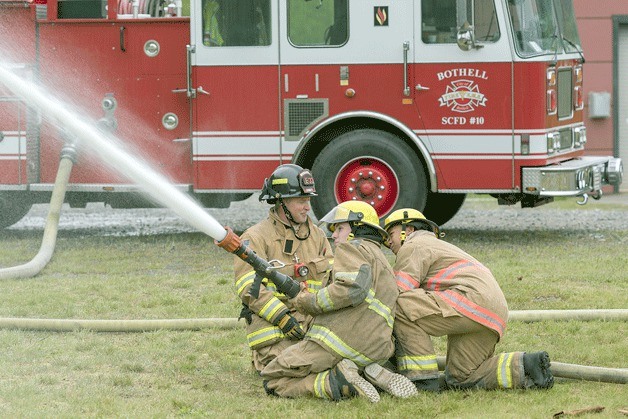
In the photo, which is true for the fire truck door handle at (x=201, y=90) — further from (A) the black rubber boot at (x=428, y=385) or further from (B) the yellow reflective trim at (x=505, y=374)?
(B) the yellow reflective trim at (x=505, y=374)

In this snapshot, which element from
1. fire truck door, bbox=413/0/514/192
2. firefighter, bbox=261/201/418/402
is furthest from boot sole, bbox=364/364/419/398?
fire truck door, bbox=413/0/514/192

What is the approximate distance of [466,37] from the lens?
1078 centimetres

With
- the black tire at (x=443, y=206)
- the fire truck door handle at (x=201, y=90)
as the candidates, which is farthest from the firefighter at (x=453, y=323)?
the black tire at (x=443, y=206)

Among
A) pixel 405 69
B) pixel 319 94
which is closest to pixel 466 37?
pixel 405 69

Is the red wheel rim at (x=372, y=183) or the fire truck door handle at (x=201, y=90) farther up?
the fire truck door handle at (x=201, y=90)

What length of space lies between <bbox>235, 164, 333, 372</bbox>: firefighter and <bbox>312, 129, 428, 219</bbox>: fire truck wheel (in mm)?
4445

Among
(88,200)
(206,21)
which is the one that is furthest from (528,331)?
(88,200)

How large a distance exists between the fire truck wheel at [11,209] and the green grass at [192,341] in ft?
4.28

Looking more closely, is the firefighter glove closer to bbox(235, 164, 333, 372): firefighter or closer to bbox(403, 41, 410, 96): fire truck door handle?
bbox(235, 164, 333, 372): firefighter

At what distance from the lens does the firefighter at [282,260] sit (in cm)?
628

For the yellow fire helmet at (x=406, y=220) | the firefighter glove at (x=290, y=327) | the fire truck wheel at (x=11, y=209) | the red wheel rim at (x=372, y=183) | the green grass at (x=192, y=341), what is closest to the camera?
the green grass at (x=192, y=341)

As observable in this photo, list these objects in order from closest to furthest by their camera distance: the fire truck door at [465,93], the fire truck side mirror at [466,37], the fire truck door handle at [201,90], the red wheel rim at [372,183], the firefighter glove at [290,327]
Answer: the firefighter glove at [290,327] → the fire truck side mirror at [466,37] → the fire truck door at [465,93] → the red wheel rim at [372,183] → the fire truck door handle at [201,90]

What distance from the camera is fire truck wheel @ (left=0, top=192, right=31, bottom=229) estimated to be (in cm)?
1276

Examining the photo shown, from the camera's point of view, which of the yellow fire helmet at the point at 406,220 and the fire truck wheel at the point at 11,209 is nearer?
the yellow fire helmet at the point at 406,220
